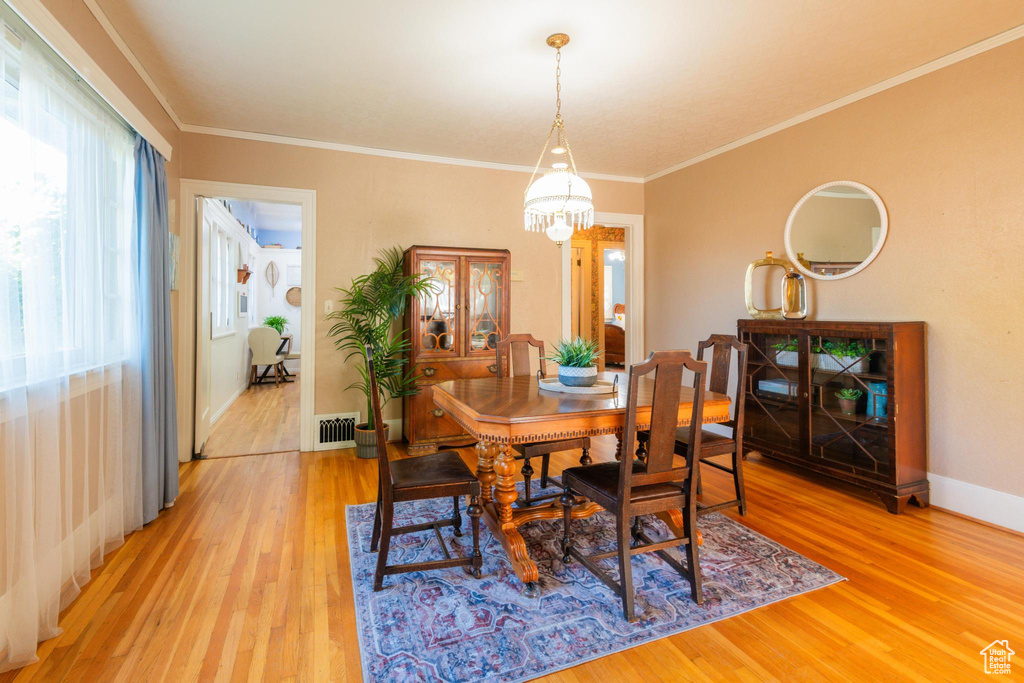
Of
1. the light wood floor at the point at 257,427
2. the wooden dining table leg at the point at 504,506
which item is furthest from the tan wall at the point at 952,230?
the light wood floor at the point at 257,427

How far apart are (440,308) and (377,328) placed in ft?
1.74

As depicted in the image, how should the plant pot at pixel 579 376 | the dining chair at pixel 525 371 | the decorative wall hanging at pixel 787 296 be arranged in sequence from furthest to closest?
1. the decorative wall hanging at pixel 787 296
2. the dining chair at pixel 525 371
3. the plant pot at pixel 579 376

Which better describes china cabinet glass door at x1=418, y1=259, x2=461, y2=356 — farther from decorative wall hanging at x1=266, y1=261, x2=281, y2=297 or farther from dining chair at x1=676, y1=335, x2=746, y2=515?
decorative wall hanging at x1=266, y1=261, x2=281, y2=297

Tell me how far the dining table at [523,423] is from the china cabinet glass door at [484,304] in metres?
1.59

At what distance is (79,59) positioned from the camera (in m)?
2.03

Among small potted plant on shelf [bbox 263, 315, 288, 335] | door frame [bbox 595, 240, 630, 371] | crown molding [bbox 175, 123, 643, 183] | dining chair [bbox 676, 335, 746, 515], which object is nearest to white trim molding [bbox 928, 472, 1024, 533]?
dining chair [bbox 676, 335, 746, 515]

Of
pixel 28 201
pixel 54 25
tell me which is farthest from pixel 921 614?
pixel 54 25

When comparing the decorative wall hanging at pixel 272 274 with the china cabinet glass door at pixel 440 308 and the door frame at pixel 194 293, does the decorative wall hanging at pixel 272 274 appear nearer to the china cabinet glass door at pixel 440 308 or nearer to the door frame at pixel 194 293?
the door frame at pixel 194 293

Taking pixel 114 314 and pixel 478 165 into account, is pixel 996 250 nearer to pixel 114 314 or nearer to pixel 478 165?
pixel 478 165

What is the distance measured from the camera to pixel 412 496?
204 centimetres

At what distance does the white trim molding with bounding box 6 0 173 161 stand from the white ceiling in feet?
1.23

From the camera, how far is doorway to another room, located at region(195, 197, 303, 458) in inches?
165

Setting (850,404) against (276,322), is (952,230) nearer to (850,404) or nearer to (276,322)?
(850,404)

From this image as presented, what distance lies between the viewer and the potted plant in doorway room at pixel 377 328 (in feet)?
13.1
